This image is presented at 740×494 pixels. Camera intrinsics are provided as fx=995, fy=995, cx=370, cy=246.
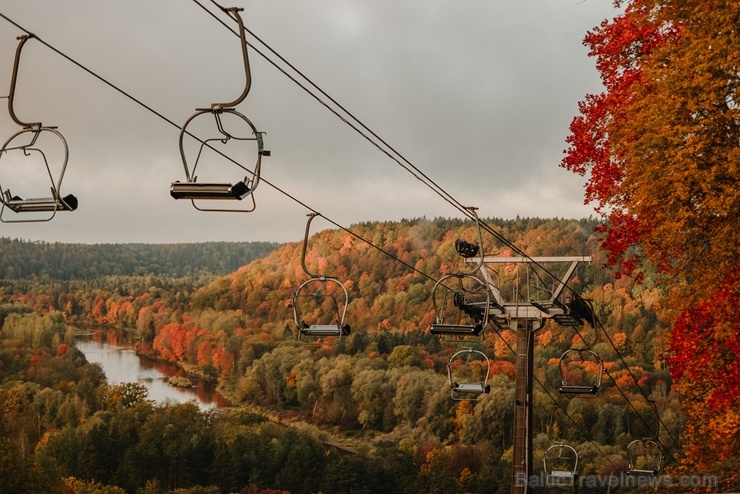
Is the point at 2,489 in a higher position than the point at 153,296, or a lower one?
lower

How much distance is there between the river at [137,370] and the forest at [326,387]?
99.4 inches

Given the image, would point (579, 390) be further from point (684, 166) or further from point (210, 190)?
point (210, 190)

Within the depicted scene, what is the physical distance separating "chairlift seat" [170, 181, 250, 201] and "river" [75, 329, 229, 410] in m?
107

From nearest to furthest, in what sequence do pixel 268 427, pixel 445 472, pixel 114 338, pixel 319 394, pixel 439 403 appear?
pixel 445 472 < pixel 268 427 < pixel 439 403 < pixel 319 394 < pixel 114 338

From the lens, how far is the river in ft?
422

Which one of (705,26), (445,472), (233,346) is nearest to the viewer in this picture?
(705,26)

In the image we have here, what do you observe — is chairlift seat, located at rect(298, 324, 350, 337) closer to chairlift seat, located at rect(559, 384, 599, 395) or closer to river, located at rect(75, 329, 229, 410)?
chairlift seat, located at rect(559, 384, 599, 395)

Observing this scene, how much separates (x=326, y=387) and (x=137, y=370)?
2019 inches

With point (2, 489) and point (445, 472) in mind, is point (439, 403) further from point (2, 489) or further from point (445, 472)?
point (2, 489)

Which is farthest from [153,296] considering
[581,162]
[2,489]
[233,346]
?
[581,162]

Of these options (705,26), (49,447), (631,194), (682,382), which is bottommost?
(49,447)

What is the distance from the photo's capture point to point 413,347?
11375cm

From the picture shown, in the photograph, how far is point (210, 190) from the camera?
8133 mm

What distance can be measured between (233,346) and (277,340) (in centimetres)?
611
